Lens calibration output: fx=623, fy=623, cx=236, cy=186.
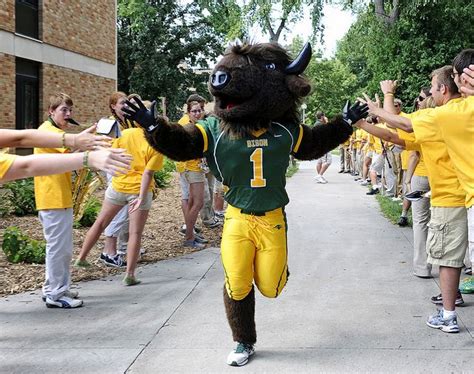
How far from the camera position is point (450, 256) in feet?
15.7

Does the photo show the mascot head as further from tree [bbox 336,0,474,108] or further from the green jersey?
tree [bbox 336,0,474,108]

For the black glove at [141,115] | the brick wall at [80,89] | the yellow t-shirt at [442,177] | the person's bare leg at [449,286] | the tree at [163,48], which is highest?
the tree at [163,48]

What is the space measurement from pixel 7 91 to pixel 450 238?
10095mm

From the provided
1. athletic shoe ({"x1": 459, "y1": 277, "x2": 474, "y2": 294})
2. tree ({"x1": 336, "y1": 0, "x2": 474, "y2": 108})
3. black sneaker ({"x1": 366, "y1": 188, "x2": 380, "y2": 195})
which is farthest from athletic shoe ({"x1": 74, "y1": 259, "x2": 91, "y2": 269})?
tree ({"x1": 336, "y1": 0, "x2": 474, "y2": 108})

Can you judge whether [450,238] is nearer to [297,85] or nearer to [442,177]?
[442,177]

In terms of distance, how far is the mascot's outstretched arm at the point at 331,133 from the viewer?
4.63 meters

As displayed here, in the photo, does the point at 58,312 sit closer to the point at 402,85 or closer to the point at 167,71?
the point at 402,85

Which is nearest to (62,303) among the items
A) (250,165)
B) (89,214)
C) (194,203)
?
(250,165)

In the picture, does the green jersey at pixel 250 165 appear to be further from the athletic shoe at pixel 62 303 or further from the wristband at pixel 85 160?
the athletic shoe at pixel 62 303

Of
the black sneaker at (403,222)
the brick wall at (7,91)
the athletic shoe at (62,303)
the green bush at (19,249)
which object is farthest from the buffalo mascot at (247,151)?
the brick wall at (7,91)

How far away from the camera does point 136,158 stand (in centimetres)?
639

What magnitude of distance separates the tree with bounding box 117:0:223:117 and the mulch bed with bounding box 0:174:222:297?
68.4 feet

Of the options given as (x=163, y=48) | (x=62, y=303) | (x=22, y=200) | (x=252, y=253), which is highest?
(x=163, y=48)

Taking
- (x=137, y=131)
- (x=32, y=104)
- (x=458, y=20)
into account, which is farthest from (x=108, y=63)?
(x=137, y=131)
